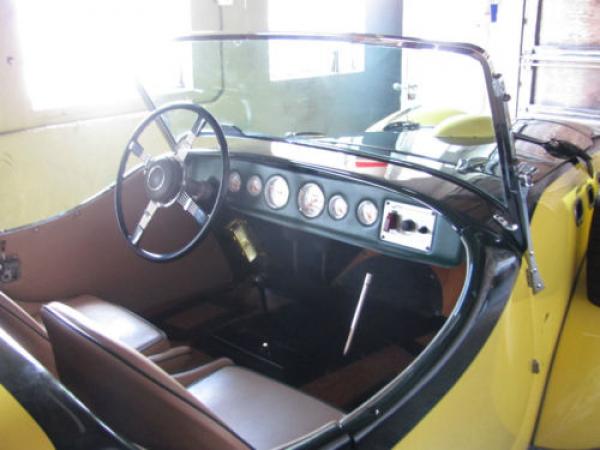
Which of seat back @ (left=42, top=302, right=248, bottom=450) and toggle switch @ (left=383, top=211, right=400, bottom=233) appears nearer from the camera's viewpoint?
seat back @ (left=42, top=302, right=248, bottom=450)

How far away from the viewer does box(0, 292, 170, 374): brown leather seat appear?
1.54m

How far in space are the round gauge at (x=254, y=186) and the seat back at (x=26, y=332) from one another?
3.04 ft

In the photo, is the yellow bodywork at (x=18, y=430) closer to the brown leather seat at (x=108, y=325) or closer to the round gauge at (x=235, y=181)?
the brown leather seat at (x=108, y=325)

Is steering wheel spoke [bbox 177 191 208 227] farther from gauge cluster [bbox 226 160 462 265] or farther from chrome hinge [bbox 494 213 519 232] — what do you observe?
chrome hinge [bbox 494 213 519 232]

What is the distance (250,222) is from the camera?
2.57m

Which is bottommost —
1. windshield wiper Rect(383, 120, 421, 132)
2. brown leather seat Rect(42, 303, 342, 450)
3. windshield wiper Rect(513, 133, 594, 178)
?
brown leather seat Rect(42, 303, 342, 450)

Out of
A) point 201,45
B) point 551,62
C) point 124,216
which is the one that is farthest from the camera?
point 551,62

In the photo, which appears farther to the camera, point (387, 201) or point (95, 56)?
point (95, 56)

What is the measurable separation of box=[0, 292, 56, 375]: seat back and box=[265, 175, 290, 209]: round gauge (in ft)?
2.96

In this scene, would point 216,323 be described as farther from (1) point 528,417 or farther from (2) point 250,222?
(1) point 528,417

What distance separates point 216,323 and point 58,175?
195 centimetres

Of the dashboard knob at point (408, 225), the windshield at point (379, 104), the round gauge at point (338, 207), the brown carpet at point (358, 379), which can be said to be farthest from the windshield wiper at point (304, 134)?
the brown carpet at point (358, 379)

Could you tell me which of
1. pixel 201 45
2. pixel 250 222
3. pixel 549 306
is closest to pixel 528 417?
pixel 549 306

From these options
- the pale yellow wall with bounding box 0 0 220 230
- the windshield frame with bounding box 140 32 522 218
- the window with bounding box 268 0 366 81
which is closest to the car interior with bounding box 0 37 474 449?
the windshield frame with bounding box 140 32 522 218
